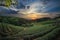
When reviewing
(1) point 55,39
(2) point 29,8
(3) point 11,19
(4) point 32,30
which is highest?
(2) point 29,8

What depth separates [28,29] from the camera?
7.89 ft

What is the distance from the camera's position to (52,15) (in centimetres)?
245

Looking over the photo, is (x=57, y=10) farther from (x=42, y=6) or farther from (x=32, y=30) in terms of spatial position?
(x=32, y=30)

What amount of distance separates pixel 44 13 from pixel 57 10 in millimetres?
234

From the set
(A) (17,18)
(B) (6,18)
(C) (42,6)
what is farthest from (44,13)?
(B) (6,18)

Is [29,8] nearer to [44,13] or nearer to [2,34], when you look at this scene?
[44,13]

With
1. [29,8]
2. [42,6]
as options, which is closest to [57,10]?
[42,6]

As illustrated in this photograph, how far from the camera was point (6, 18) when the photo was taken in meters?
2.48

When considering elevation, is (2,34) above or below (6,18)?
below

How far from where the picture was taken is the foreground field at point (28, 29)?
237 centimetres

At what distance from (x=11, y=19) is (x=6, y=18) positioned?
0.09 m

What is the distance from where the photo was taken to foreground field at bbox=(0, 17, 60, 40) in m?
2.37

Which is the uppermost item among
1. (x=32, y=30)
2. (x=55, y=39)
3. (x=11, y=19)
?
(x=11, y=19)

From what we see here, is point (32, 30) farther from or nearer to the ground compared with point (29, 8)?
nearer to the ground
